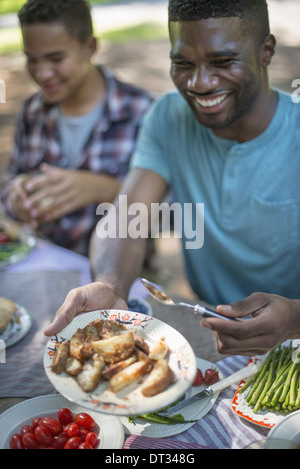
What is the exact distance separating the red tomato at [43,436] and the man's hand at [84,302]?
0.23 m

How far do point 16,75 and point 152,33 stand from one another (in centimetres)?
357

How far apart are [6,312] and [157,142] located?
3.20ft

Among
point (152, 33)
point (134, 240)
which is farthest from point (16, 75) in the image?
point (134, 240)

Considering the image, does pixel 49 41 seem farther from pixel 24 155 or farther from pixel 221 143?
pixel 221 143

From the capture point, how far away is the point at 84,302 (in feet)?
4.49

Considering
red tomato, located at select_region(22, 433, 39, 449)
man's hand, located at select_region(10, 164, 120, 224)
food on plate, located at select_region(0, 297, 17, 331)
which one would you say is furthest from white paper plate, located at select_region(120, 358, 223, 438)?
man's hand, located at select_region(10, 164, 120, 224)

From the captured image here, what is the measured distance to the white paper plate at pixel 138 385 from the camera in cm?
103

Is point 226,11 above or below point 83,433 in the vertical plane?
above

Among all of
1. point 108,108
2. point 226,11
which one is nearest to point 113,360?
point 226,11

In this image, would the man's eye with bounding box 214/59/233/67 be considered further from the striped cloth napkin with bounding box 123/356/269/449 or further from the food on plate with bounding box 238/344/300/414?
the striped cloth napkin with bounding box 123/356/269/449

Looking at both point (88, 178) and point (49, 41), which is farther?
point (88, 178)

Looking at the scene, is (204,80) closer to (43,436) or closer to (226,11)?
(226,11)

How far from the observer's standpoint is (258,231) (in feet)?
6.26

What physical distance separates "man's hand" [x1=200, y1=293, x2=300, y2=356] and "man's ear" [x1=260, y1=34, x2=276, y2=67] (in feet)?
2.69
